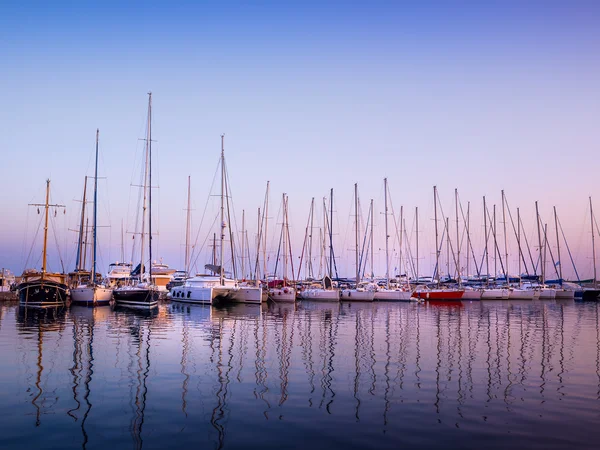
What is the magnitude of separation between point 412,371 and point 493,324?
23245 mm

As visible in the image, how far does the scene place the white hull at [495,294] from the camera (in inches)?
3492

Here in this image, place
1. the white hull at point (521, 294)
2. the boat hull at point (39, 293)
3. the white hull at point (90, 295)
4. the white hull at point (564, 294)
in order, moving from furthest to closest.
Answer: the white hull at point (564, 294)
the white hull at point (521, 294)
the white hull at point (90, 295)
the boat hull at point (39, 293)

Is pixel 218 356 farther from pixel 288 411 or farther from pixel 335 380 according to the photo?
pixel 288 411

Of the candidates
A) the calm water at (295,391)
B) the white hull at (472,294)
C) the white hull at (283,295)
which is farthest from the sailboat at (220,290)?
the white hull at (472,294)

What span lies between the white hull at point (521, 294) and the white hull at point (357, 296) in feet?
89.3

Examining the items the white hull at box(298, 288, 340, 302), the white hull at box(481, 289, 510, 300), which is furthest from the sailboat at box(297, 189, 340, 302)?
the white hull at box(481, 289, 510, 300)

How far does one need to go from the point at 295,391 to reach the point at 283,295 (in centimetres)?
5829

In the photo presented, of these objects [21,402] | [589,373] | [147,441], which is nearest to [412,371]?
[589,373]

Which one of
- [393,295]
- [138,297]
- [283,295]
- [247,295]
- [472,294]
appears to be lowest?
[472,294]

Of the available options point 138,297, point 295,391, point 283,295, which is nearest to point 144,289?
point 138,297

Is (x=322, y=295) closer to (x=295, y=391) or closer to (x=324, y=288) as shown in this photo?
(x=324, y=288)

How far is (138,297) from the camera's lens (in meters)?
55.4

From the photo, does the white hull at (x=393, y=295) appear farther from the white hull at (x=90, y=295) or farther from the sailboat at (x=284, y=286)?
the white hull at (x=90, y=295)

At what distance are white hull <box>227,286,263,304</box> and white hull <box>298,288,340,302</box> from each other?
15.3m
